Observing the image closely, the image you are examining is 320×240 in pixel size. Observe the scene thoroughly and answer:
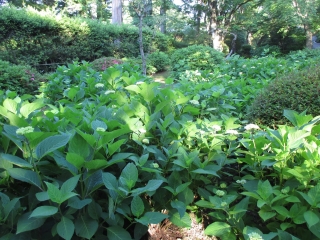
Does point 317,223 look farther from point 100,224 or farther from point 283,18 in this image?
point 283,18

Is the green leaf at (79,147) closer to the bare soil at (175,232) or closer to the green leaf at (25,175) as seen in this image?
the green leaf at (25,175)

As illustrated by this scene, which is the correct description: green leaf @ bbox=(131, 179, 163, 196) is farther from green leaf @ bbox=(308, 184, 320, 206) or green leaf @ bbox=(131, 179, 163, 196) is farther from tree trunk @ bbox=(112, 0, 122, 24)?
tree trunk @ bbox=(112, 0, 122, 24)

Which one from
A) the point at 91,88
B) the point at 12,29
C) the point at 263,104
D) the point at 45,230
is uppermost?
the point at 12,29

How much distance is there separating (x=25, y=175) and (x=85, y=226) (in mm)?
351

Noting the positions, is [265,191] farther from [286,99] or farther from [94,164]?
[286,99]

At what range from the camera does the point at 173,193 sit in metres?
1.50

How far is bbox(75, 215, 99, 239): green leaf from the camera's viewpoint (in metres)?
1.22

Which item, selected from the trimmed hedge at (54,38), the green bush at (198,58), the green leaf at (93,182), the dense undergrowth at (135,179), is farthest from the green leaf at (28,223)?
the trimmed hedge at (54,38)

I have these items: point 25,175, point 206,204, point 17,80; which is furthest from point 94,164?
point 17,80

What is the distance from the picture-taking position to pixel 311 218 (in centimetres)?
128

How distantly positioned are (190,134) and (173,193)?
480 mm

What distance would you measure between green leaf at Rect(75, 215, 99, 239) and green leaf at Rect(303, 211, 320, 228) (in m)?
0.96

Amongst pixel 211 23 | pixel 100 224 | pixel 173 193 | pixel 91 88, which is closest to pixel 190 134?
pixel 173 193

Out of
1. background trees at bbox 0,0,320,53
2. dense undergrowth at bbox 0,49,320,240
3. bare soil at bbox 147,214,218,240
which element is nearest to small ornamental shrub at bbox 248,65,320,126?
dense undergrowth at bbox 0,49,320,240
